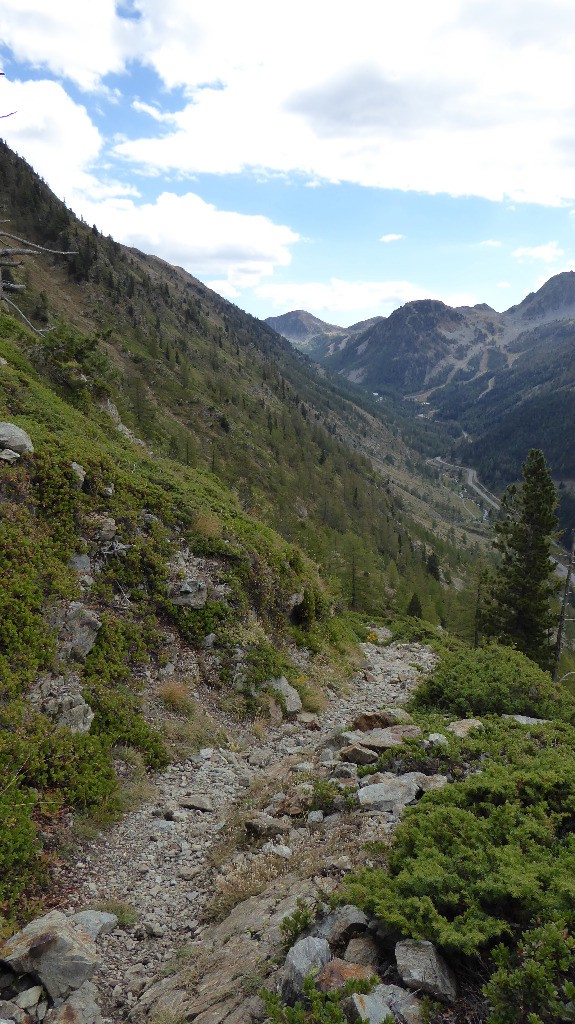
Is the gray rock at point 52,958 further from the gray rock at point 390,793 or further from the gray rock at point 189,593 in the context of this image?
the gray rock at point 189,593

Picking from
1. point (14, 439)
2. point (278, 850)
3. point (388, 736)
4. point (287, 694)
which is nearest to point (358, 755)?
point (388, 736)

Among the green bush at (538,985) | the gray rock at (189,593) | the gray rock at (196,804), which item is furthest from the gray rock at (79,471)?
the green bush at (538,985)

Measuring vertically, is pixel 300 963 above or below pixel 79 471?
below

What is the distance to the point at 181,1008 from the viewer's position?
18.1ft

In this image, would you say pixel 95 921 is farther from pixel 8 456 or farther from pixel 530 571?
pixel 530 571

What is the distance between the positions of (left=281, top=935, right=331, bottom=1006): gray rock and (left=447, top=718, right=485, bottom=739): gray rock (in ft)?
20.1

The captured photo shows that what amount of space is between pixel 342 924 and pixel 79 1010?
309 cm

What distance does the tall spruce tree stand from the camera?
104 ft

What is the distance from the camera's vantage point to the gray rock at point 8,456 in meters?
12.9

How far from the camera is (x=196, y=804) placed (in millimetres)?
9984

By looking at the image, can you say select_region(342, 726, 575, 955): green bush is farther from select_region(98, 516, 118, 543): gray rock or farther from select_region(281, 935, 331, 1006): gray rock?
select_region(98, 516, 118, 543): gray rock

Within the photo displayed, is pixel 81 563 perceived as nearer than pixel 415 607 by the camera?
Yes

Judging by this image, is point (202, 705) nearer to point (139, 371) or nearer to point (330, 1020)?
point (330, 1020)

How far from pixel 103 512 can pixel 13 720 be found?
6737mm
